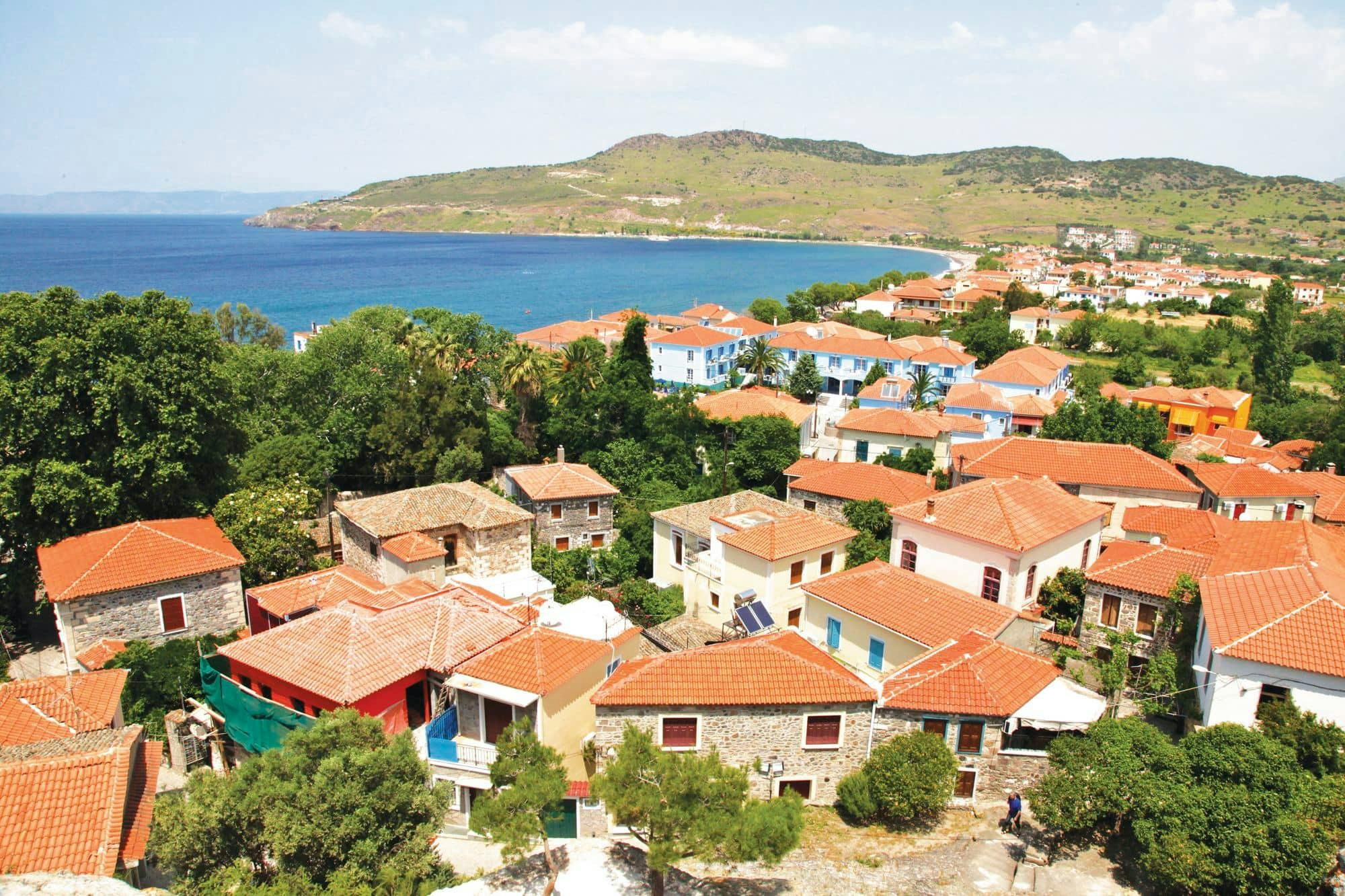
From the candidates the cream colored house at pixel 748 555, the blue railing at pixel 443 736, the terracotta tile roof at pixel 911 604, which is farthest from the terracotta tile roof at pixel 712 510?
the blue railing at pixel 443 736

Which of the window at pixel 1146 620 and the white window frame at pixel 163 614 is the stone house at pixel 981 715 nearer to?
the window at pixel 1146 620

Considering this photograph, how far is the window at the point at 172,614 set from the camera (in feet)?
79.8

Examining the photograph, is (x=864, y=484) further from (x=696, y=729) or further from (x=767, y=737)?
(x=696, y=729)

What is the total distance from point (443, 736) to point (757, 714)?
7046 millimetres

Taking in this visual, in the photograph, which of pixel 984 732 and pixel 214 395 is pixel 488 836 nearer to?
pixel 984 732

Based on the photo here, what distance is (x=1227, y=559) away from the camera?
74.2 feet

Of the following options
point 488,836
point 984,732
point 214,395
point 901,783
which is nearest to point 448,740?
point 488,836

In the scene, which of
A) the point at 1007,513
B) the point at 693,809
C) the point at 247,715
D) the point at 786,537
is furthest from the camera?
the point at 786,537

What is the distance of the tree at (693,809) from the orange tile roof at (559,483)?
2039 cm

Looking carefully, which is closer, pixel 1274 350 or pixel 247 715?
pixel 247 715

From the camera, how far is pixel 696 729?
17703 mm

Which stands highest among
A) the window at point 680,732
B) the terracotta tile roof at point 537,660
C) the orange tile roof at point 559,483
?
the terracotta tile roof at point 537,660

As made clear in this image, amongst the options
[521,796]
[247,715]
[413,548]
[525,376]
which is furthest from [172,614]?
[525,376]

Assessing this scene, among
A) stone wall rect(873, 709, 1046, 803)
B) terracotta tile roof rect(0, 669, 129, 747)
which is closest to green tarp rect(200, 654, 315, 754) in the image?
terracotta tile roof rect(0, 669, 129, 747)
